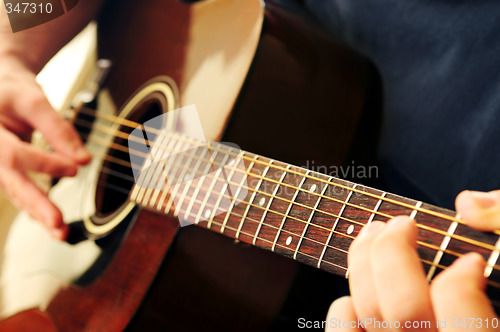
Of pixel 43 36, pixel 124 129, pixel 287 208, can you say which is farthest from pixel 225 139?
pixel 43 36

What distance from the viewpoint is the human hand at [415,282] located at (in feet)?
1.05

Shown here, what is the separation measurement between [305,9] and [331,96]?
302 mm

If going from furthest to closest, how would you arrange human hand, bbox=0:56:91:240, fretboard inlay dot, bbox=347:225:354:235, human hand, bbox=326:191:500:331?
human hand, bbox=0:56:91:240 → fretboard inlay dot, bbox=347:225:354:235 → human hand, bbox=326:191:500:331

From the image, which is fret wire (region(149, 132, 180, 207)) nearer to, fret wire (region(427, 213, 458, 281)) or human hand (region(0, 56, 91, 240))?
human hand (region(0, 56, 91, 240))

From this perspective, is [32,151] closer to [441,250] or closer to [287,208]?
[287,208]

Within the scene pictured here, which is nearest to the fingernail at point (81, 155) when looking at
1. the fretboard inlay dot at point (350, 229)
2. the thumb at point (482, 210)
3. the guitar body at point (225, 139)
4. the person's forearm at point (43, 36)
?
the guitar body at point (225, 139)

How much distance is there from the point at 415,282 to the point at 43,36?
91cm

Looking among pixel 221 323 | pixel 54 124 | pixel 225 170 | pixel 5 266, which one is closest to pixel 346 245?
pixel 225 170

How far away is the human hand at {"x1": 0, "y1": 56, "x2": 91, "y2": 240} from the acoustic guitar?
0.08 meters

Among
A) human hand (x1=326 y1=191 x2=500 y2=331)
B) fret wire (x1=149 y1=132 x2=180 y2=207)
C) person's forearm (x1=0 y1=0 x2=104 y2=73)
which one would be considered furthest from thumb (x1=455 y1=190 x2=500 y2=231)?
person's forearm (x1=0 y1=0 x2=104 y2=73)

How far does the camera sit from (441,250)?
0.38 meters

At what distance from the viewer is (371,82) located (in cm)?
73

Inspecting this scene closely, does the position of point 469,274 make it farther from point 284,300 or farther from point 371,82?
point 371,82

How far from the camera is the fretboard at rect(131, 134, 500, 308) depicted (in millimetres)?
382
